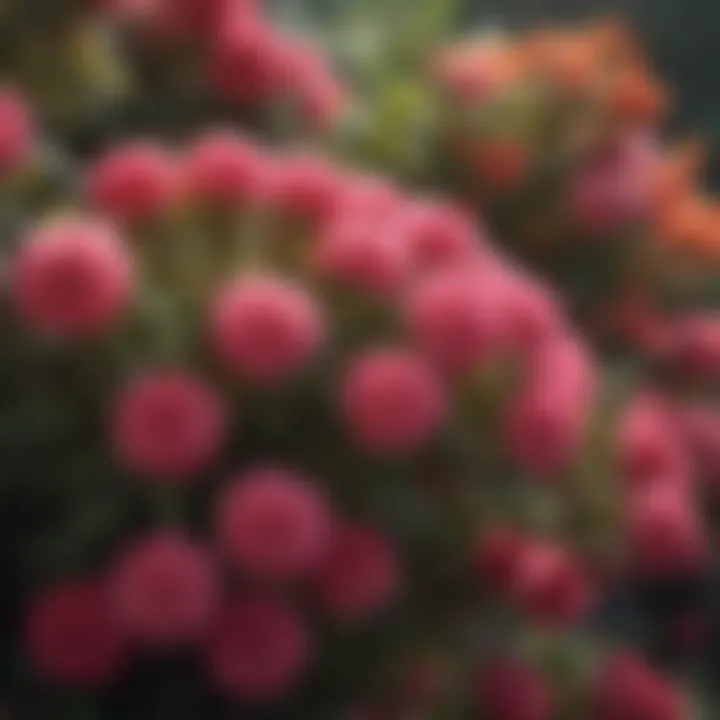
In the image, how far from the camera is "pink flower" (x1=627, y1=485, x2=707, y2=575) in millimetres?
932

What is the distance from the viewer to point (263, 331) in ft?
2.57

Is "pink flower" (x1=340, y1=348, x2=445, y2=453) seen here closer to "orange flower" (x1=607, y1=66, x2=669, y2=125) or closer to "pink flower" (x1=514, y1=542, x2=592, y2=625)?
"pink flower" (x1=514, y1=542, x2=592, y2=625)

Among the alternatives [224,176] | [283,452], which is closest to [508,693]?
[283,452]

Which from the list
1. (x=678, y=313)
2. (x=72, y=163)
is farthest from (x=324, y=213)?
(x=678, y=313)

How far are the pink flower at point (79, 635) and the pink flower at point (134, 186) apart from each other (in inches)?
7.4

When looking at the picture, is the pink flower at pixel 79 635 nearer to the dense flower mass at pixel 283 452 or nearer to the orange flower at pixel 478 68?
the dense flower mass at pixel 283 452

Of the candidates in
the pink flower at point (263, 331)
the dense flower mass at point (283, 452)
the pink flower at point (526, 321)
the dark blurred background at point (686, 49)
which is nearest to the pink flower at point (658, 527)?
the dense flower mass at point (283, 452)

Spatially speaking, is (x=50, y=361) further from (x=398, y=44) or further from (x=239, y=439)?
(x=398, y=44)

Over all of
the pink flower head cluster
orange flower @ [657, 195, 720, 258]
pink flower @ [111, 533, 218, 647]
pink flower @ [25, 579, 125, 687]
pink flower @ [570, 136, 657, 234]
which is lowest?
pink flower @ [25, 579, 125, 687]

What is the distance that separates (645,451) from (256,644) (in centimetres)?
27

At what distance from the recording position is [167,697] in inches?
33.4

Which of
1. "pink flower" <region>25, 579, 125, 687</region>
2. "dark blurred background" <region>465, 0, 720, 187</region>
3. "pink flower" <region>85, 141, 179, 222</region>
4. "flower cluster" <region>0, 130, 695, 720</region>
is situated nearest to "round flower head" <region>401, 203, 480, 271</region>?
"flower cluster" <region>0, 130, 695, 720</region>

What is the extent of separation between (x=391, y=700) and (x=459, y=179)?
363 mm

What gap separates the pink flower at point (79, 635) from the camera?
32.0 inches
